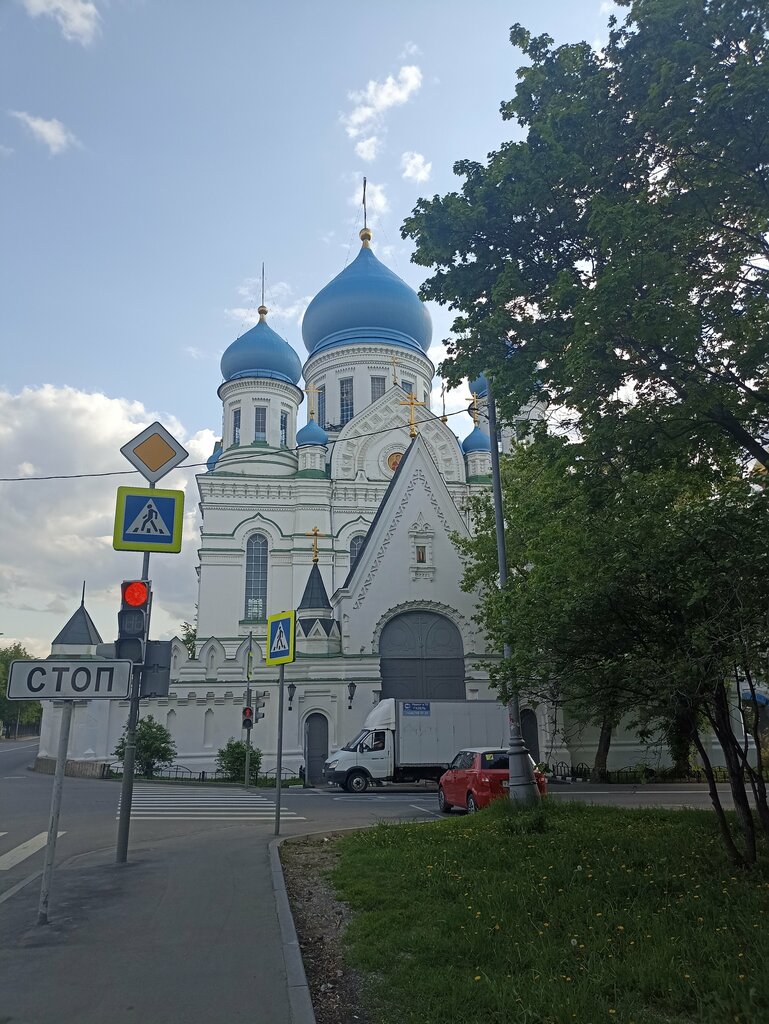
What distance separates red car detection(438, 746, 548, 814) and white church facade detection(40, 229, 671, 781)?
1069 centimetres

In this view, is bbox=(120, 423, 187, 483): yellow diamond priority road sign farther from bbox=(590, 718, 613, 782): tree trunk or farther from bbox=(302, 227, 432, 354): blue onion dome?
bbox=(302, 227, 432, 354): blue onion dome

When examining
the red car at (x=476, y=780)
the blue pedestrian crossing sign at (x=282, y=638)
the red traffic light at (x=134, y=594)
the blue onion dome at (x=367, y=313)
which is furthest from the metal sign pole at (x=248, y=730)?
the blue onion dome at (x=367, y=313)

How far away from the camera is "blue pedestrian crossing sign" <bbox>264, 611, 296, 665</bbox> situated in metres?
12.2

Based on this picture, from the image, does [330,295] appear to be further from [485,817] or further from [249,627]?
[485,817]

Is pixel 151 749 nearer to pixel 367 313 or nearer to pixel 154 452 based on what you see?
pixel 154 452

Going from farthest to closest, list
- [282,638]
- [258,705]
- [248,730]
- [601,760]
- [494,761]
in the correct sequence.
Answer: [258,705]
[601,760]
[248,730]
[494,761]
[282,638]

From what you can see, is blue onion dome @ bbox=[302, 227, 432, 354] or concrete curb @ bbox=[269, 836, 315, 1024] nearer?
concrete curb @ bbox=[269, 836, 315, 1024]

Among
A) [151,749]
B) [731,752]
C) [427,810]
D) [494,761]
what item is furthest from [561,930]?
[151,749]

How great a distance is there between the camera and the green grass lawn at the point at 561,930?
14.8ft

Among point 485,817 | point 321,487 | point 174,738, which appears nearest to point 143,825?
point 485,817

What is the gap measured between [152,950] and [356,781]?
18064 mm

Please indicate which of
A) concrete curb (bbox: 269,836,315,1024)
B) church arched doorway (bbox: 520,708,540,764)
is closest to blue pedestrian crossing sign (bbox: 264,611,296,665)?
concrete curb (bbox: 269,836,315,1024)

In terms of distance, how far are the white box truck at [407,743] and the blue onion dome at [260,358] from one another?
82.5 ft

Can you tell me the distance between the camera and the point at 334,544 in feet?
130
